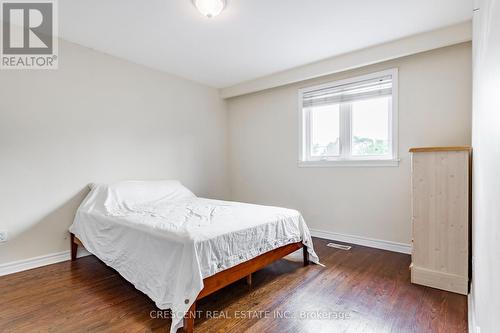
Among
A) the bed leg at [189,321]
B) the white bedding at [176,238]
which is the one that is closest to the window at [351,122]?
the white bedding at [176,238]

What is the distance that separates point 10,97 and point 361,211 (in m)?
4.04

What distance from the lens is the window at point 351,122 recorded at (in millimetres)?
3145

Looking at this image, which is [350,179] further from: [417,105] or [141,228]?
[141,228]

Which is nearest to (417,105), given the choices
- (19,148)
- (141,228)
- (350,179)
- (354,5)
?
(350,179)

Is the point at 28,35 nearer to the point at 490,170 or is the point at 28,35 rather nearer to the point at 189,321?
the point at 189,321

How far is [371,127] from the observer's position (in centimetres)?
329

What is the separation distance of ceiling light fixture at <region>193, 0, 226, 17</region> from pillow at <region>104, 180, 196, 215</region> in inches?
77.7

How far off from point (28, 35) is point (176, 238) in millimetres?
2744

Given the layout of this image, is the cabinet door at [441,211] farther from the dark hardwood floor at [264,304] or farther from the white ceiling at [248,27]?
the white ceiling at [248,27]

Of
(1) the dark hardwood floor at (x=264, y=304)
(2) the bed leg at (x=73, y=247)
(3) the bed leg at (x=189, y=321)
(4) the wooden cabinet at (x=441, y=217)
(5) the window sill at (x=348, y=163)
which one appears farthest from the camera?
(5) the window sill at (x=348, y=163)

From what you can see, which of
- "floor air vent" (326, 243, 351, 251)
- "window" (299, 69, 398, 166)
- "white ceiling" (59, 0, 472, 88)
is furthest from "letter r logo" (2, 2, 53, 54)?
"floor air vent" (326, 243, 351, 251)

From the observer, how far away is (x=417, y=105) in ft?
9.59

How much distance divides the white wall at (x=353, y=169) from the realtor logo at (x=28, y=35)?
2684mm

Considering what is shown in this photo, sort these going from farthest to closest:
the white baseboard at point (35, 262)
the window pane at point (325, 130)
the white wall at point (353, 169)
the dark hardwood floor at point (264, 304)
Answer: the window pane at point (325, 130) → the white wall at point (353, 169) → the white baseboard at point (35, 262) → the dark hardwood floor at point (264, 304)
